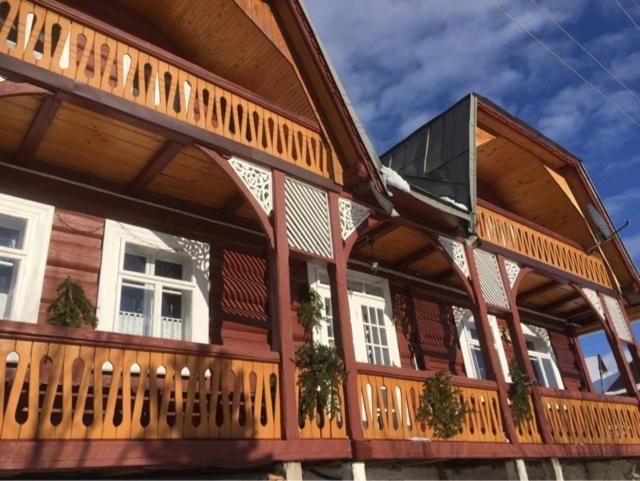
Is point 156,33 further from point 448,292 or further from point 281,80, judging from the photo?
point 448,292

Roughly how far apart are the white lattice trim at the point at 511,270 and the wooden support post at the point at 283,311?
17.5ft

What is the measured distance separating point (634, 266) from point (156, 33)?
12800 mm

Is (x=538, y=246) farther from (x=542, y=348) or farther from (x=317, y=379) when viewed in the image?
(x=317, y=379)

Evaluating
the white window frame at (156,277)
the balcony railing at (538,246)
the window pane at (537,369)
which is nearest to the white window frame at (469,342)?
the balcony railing at (538,246)

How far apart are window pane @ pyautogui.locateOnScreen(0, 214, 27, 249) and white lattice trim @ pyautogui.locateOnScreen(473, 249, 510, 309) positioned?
7.16m

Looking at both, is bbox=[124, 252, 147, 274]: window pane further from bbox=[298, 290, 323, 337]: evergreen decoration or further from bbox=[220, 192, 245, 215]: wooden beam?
bbox=[298, 290, 323, 337]: evergreen decoration

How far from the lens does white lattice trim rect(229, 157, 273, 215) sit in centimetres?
677

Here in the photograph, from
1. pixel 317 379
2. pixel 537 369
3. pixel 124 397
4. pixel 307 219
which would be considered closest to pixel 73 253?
pixel 124 397

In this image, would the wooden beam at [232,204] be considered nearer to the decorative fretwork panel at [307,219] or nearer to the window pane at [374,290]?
the decorative fretwork panel at [307,219]

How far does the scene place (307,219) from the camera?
7219mm

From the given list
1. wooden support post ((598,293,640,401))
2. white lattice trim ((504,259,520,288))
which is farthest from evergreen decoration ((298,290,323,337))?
wooden support post ((598,293,640,401))

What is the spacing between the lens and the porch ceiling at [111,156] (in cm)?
621

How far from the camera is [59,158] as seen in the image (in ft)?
22.9

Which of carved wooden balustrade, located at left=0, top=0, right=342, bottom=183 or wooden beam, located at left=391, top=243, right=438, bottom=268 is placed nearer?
carved wooden balustrade, located at left=0, top=0, right=342, bottom=183
